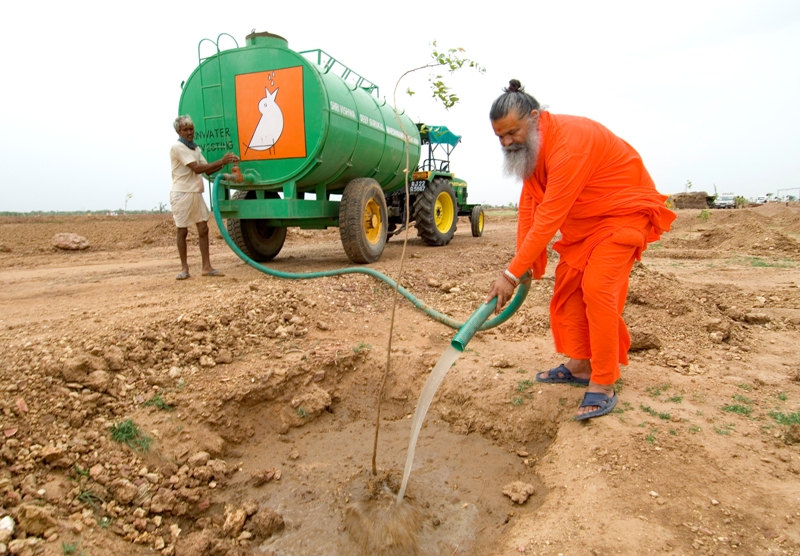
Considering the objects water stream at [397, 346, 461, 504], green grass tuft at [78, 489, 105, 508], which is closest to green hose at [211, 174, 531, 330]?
water stream at [397, 346, 461, 504]

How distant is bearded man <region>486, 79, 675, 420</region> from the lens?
2.61 meters

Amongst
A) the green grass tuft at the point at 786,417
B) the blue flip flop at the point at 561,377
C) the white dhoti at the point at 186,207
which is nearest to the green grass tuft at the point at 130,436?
the blue flip flop at the point at 561,377

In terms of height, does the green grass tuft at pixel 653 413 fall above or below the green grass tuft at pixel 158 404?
below

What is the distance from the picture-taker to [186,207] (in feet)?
17.6

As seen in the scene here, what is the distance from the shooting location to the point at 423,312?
472cm

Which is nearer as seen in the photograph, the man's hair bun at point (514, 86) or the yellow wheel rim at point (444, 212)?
the man's hair bun at point (514, 86)

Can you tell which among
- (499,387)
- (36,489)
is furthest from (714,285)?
(36,489)

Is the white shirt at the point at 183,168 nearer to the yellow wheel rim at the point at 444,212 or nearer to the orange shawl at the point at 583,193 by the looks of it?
the orange shawl at the point at 583,193

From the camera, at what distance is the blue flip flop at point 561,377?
3174 mm

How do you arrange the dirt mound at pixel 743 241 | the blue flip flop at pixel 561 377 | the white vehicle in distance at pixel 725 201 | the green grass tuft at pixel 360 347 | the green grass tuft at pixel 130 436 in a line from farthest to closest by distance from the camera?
the white vehicle in distance at pixel 725 201, the dirt mound at pixel 743 241, the green grass tuft at pixel 360 347, the blue flip flop at pixel 561 377, the green grass tuft at pixel 130 436

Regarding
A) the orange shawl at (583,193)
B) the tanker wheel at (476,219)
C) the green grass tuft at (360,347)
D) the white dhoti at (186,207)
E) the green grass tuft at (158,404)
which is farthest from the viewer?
the tanker wheel at (476,219)

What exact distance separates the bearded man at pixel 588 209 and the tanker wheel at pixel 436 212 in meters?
6.16

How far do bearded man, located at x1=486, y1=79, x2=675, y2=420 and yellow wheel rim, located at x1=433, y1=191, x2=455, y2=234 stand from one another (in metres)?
7.04

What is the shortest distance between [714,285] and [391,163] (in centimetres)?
464
